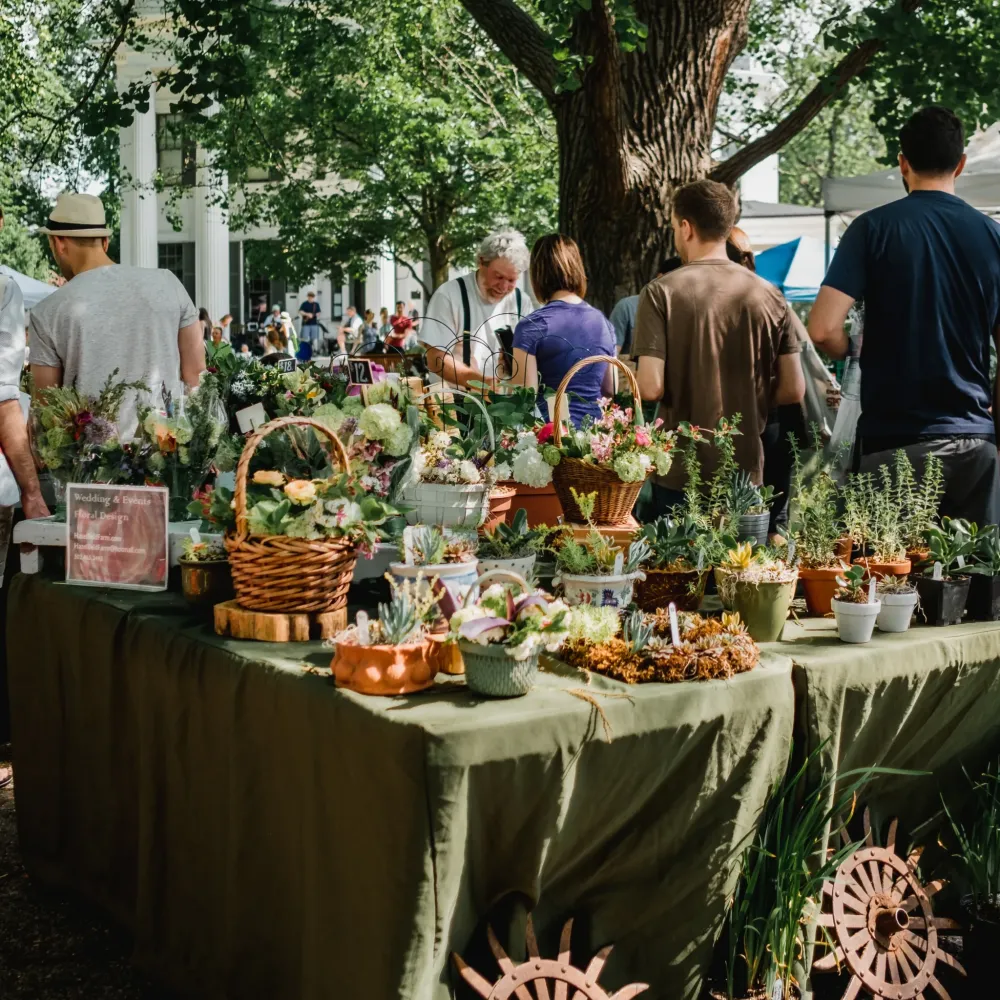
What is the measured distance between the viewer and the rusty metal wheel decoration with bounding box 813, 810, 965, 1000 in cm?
245

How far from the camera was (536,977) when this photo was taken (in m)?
2.06

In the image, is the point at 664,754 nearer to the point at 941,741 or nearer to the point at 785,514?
the point at 941,741

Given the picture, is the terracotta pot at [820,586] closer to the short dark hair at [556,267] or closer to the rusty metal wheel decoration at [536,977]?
the rusty metal wheel decoration at [536,977]

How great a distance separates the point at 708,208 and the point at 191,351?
1.74 meters

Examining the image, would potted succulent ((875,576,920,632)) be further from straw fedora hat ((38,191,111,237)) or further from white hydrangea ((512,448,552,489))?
straw fedora hat ((38,191,111,237))

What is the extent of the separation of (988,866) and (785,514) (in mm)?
1431

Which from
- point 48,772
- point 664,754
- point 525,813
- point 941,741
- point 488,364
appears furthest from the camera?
point 488,364

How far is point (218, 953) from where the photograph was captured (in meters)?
2.49

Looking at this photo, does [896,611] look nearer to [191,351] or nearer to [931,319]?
[931,319]

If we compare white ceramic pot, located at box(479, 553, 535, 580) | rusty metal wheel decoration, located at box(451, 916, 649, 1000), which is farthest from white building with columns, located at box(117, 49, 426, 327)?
rusty metal wheel decoration, located at box(451, 916, 649, 1000)

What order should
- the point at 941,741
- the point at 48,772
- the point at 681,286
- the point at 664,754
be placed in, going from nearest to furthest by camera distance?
the point at 664,754 → the point at 941,741 → the point at 48,772 → the point at 681,286

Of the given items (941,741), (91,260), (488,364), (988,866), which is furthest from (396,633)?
(488,364)

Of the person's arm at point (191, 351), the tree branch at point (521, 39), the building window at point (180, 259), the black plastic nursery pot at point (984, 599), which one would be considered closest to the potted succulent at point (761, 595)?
the black plastic nursery pot at point (984, 599)

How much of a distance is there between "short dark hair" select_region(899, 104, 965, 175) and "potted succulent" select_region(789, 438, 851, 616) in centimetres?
98
